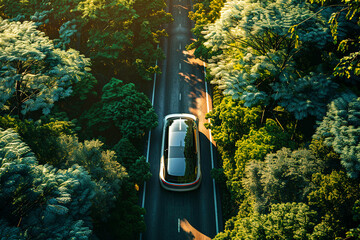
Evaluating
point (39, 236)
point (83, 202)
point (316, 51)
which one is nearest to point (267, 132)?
point (316, 51)

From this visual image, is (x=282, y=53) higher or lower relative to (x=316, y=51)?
lower

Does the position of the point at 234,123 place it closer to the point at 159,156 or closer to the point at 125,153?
the point at 159,156

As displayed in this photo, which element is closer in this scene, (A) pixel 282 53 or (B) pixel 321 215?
(B) pixel 321 215

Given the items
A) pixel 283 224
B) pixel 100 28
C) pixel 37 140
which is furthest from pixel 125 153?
pixel 100 28

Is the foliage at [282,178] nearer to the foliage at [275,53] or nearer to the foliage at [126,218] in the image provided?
the foliage at [275,53]

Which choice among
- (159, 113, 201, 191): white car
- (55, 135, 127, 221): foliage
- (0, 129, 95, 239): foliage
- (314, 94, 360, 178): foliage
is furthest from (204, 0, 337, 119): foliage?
(0, 129, 95, 239): foliage

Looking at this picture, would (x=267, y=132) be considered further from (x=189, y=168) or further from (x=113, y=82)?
(x=113, y=82)
